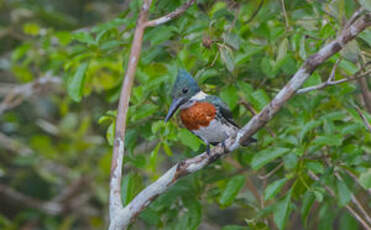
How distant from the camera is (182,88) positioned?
2.71 m

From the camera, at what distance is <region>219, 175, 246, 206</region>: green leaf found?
2.74 meters

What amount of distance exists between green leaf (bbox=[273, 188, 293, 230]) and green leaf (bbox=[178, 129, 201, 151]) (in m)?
0.49

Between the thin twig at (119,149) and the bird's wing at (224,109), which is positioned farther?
the bird's wing at (224,109)

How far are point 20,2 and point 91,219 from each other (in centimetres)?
218

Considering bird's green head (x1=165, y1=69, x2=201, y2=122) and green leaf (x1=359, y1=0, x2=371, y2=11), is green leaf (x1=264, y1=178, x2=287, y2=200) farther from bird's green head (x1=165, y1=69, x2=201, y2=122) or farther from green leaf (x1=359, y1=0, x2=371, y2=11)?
green leaf (x1=359, y1=0, x2=371, y2=11)

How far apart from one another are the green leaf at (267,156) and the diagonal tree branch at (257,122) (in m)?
0.28

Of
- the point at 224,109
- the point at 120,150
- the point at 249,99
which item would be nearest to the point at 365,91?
the point at 249,99

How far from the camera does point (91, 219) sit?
5.07 meters

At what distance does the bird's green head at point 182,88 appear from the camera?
2688 mm

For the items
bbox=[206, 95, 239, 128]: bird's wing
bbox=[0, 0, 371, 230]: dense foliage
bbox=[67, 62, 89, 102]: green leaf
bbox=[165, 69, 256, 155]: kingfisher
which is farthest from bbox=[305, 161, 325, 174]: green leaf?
bbox=[67, 62, 89, 102]: green leaf

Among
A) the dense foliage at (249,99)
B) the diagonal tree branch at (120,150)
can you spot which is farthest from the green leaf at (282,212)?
the diagonal tree branch at (120,150)

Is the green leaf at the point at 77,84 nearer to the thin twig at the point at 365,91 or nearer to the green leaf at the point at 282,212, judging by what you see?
the green leaf at the point at 282,212

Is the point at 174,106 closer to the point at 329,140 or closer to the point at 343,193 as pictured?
the point at 329,140

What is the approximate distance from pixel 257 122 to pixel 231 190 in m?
0.89
